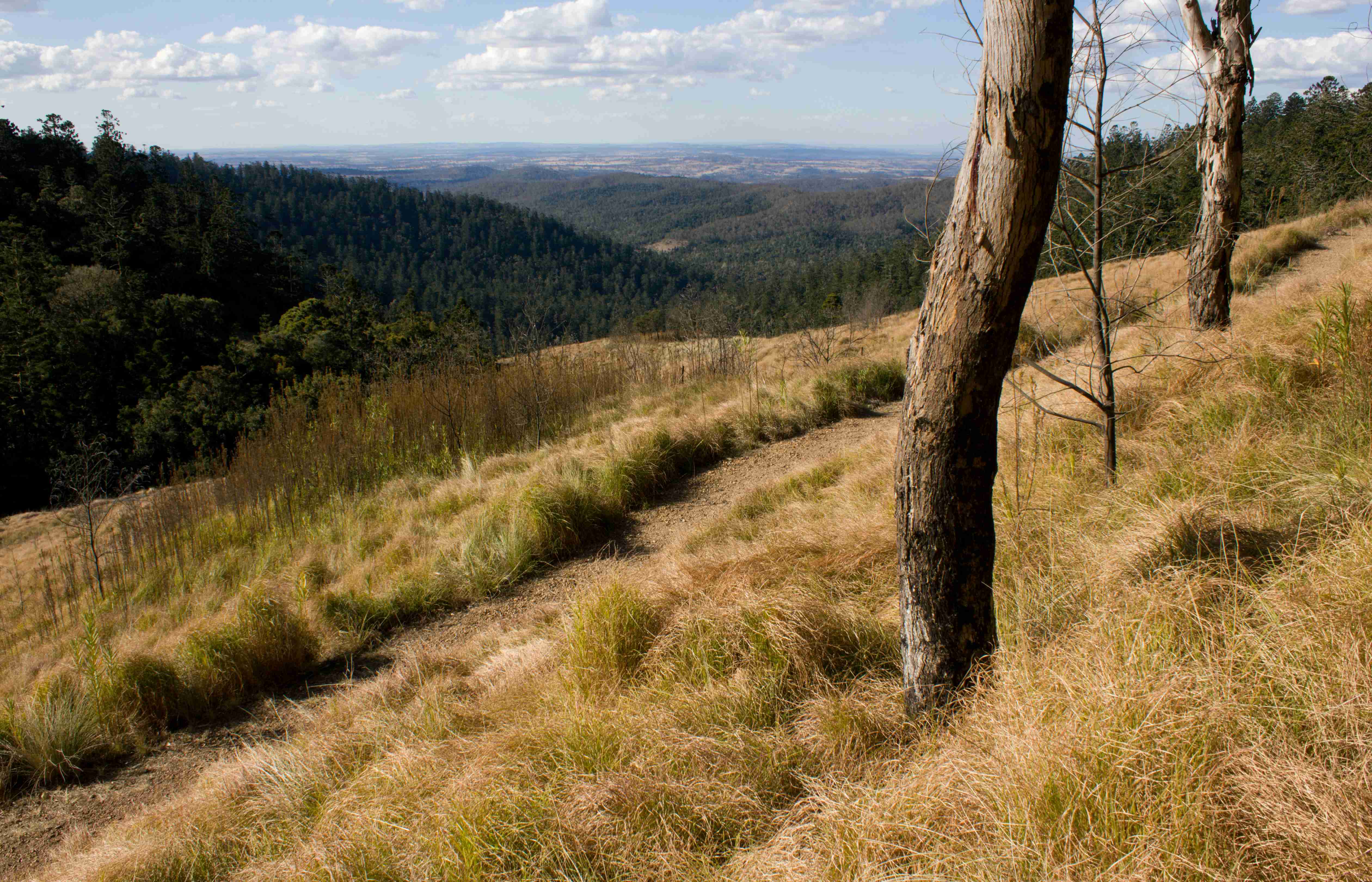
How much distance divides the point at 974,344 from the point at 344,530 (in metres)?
5.27

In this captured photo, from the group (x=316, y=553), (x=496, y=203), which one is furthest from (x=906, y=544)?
(x=496, y=203)

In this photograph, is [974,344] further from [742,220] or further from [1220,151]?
[742,220]

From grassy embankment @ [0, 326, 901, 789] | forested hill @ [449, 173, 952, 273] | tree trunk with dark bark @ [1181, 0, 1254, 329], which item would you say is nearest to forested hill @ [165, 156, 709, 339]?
forested hill @ [449, 173, 952, 273]

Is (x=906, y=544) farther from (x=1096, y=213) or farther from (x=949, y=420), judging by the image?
(x=1096, y=213)

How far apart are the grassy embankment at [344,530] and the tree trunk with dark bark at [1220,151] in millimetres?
3301

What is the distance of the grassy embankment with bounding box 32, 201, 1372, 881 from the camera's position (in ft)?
5.06

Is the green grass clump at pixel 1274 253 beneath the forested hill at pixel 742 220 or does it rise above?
beneath

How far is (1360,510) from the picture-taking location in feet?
7.71

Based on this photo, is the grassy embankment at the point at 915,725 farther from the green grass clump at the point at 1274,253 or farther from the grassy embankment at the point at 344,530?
the green grass clump at the point at 1274,253

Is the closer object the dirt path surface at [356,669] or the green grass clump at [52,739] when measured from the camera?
the dirt path surface at [356,669]

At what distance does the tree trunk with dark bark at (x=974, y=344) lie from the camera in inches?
71.1

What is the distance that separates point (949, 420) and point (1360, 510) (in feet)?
4.90

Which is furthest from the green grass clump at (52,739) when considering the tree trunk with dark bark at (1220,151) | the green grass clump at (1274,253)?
the green grass clump at (1274,253)

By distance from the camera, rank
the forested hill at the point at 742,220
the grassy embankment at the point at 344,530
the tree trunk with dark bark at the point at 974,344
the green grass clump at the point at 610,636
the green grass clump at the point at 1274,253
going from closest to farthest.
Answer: the tree trunk with dark bark at the point at 974,344 → the green grass clump at the point at 610,636 → the grassy embankment at the point at 344,530 → the green grass clump at the point at 1274,253 → the forested hill at the point at 742,220
